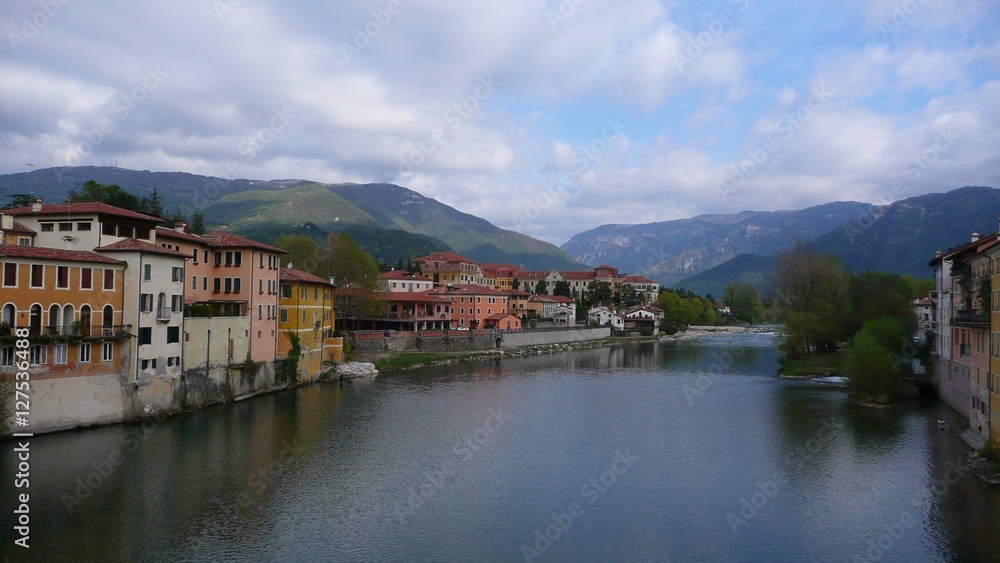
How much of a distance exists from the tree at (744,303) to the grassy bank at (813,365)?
3673 inches

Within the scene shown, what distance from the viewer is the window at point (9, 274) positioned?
24797 mm

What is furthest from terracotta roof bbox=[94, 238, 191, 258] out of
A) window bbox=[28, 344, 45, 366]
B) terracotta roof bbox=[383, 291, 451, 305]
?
terracotta roof bbox=[383, 291, 451, 305]

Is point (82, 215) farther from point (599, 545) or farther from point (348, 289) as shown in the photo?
point (348, 289)

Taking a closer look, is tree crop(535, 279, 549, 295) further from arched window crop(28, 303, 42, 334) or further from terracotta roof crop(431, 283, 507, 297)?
arched window crop(28, 303, 42, 334)

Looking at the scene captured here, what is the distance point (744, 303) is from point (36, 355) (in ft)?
507

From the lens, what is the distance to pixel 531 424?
33.7 m

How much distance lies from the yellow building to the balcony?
119 feet

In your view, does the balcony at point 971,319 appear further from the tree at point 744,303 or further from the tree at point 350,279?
the tree at point 744,303

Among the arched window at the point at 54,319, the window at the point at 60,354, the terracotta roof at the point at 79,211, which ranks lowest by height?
the window at the point at 60,354

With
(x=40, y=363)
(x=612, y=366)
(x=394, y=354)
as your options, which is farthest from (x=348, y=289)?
(x=40, y=363)

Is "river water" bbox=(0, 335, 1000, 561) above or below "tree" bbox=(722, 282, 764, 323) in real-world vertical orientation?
below

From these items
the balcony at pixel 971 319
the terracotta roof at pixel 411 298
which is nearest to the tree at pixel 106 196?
the terracotta roof at pixel 411 298

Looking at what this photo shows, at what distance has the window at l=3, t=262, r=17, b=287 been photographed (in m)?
24.8

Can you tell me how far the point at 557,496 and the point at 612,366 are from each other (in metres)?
42.3
